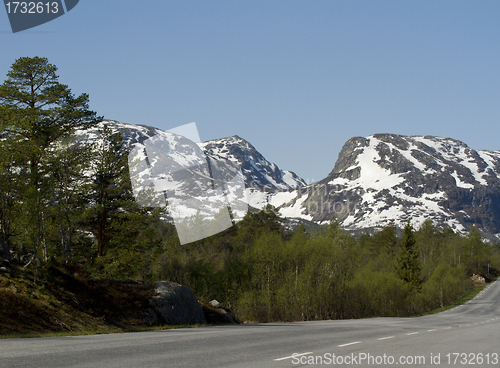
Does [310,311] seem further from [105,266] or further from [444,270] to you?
[444,270]

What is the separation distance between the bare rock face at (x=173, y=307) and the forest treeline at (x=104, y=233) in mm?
5792

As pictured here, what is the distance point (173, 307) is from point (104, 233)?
10537mm

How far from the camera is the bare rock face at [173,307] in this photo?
80.1 feet

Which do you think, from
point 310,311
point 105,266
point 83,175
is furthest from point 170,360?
point 310,311

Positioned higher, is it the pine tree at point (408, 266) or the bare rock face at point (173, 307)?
the bare rock face at point (173, 307)

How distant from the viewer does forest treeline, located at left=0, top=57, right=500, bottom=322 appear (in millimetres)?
24281

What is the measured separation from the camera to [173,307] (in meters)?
25.5

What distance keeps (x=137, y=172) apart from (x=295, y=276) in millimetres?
22062

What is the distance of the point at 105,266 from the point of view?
30.7 meters

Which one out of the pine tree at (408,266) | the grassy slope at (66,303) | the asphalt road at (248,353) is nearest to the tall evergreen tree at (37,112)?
the grassy slope at (66,303)

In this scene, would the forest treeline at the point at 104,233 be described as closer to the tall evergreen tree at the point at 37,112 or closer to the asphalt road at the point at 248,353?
the tall evergreen tree at the point at 37,112

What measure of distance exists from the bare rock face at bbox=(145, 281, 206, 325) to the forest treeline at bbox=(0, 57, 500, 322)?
579 cm

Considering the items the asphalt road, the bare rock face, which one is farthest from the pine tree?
the asphalt road

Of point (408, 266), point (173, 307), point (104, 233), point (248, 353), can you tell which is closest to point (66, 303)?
point (173, 307)
